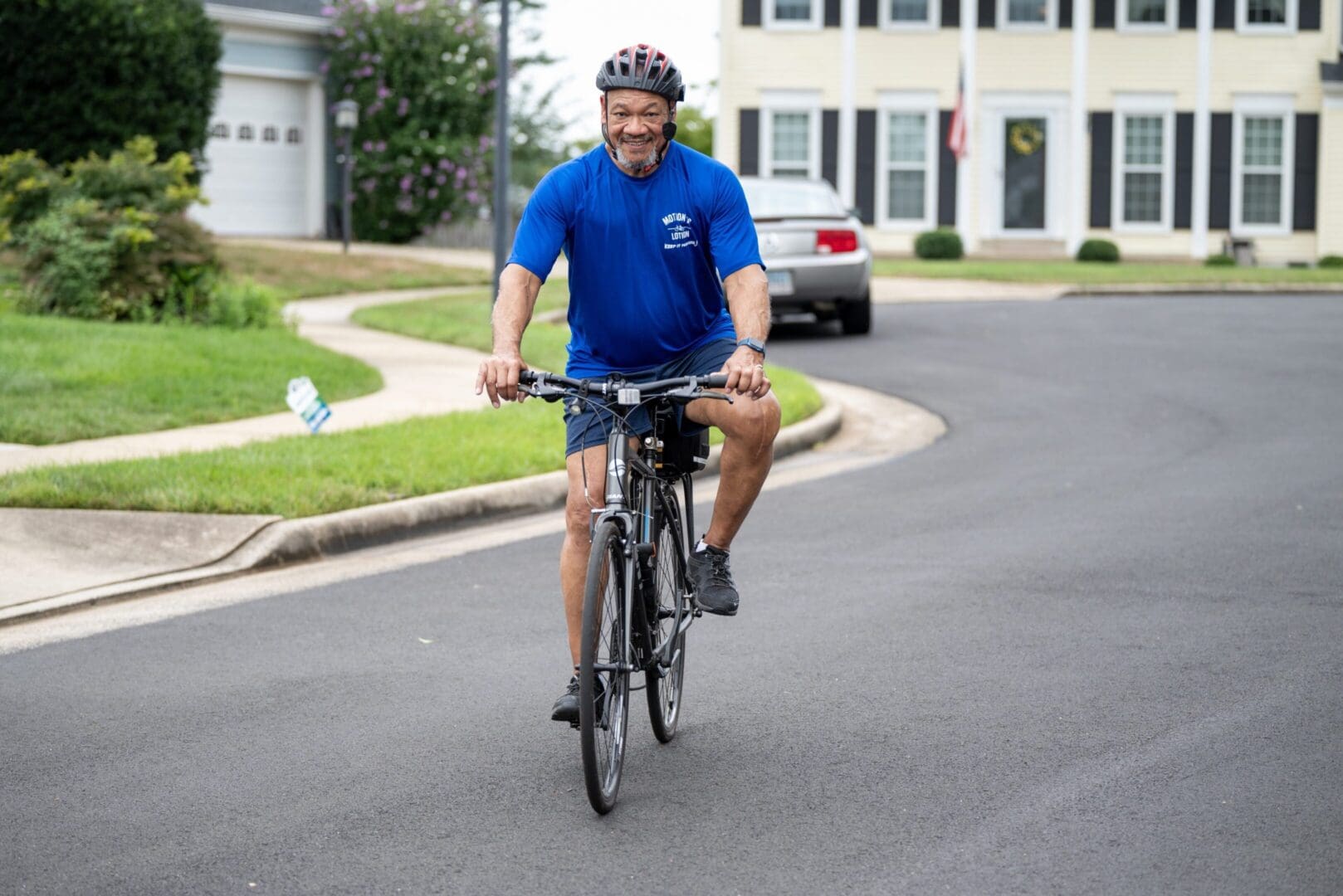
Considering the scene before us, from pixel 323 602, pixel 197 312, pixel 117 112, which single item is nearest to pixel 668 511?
pixel 323 602

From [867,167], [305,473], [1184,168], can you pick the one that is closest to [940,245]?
[867,167]

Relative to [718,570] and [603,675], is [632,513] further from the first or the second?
[718,570]

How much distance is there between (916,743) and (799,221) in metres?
12.3

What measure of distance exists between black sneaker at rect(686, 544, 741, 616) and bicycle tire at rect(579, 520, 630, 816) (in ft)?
1.68

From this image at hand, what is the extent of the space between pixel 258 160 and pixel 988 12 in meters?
13.9

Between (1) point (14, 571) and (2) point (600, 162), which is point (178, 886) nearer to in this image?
(2) point (600, 162)

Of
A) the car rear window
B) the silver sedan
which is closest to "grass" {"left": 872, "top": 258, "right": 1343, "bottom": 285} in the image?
the car rear window

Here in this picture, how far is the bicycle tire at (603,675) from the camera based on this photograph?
4.32m

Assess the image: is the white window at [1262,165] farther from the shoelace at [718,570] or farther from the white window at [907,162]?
the shoelace at [718,570]

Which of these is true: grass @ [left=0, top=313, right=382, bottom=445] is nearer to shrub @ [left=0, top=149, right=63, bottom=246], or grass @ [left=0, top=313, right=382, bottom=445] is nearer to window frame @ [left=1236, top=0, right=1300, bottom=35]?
shrub @ [left=0, top=149, right=63, bottom=246]

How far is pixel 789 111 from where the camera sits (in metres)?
32.8

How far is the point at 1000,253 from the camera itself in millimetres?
32750

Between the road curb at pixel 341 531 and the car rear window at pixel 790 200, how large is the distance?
27.4ft

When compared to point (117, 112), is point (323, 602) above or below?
below
